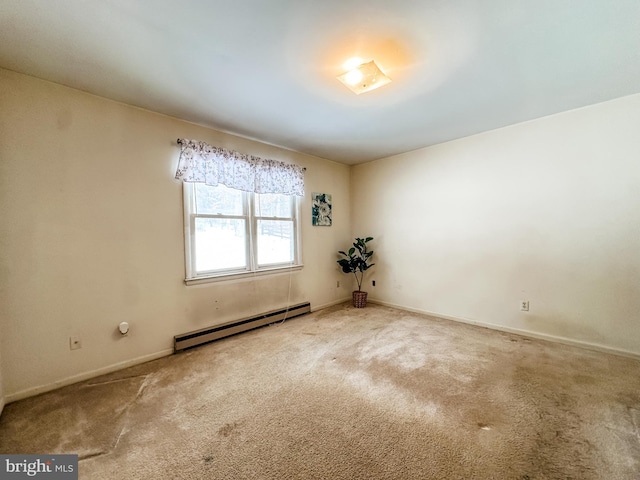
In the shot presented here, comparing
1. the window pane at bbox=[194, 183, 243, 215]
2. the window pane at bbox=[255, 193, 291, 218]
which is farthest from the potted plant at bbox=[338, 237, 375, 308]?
the window pane at bbox=[194, 183, 243, 215]

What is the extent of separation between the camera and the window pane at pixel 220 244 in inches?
115

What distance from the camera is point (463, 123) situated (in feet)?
9.64

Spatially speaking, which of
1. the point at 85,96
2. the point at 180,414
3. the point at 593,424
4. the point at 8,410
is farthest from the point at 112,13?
the point at 593,424

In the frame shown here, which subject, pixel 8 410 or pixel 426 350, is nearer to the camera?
pixel 8 410

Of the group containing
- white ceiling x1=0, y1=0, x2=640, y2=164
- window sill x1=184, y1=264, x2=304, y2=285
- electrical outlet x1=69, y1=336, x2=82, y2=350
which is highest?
white ceiling x1=0, y1=0, x2=640, y2=164

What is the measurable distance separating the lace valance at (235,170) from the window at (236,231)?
14cm

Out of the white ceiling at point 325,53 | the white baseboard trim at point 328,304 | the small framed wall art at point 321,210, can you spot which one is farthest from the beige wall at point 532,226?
the small framed wall art at point 321,210

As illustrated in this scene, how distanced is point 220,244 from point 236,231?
264mm

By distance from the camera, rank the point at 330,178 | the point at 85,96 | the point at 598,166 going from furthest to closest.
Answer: the point at 330,178
the point at 598,166
the point at 85,96

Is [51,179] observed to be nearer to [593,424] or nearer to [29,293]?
[29,293]

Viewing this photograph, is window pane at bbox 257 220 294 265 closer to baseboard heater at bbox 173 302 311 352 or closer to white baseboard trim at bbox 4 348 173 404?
baseboard heater at bbox 173 302 311 352

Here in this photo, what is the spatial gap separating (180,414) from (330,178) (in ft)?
12.1

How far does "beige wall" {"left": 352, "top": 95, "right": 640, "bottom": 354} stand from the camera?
245cm

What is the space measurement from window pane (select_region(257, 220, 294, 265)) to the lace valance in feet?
1.57
